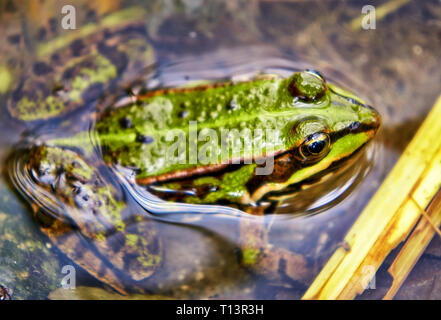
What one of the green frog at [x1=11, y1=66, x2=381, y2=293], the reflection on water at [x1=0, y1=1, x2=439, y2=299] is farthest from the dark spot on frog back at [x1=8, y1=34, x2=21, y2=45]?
the green frog at [x1=11, y1=66, x2=381, y2=293]

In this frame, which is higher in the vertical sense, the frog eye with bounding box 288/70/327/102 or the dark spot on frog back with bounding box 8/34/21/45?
the dark spot on frog back with bounding box 8/34/21/45

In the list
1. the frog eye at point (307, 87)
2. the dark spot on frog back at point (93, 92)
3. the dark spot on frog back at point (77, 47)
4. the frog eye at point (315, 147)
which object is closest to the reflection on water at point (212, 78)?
the dark spot on frog back at point (93, 92)

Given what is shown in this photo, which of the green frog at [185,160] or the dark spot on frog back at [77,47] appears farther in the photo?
the dark spot on frog back at [77,47]

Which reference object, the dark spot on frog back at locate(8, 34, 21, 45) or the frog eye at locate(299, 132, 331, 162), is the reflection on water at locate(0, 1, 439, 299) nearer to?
the dark spot on frog back at locate(8, 34, 21, 45)

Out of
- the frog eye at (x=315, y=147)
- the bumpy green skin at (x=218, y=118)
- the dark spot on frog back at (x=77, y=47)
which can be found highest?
the dark spot on frog back at (x=77, y=47)

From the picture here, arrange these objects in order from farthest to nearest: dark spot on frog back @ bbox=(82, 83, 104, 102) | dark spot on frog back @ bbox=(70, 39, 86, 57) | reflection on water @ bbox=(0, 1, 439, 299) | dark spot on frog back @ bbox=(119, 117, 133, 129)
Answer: dark spot on frog back @ bbox=(70, 39, 86, 57) → dark spot on frog back @ bbox=(82, 83, 104, 102) → reflection on water @ bbox=(0, 1, 439, 299) → dark spot on frog back @ bbox=(119, 117, 133, 129)

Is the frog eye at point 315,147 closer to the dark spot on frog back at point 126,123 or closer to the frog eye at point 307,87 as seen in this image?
the frog eye at point 307,87
